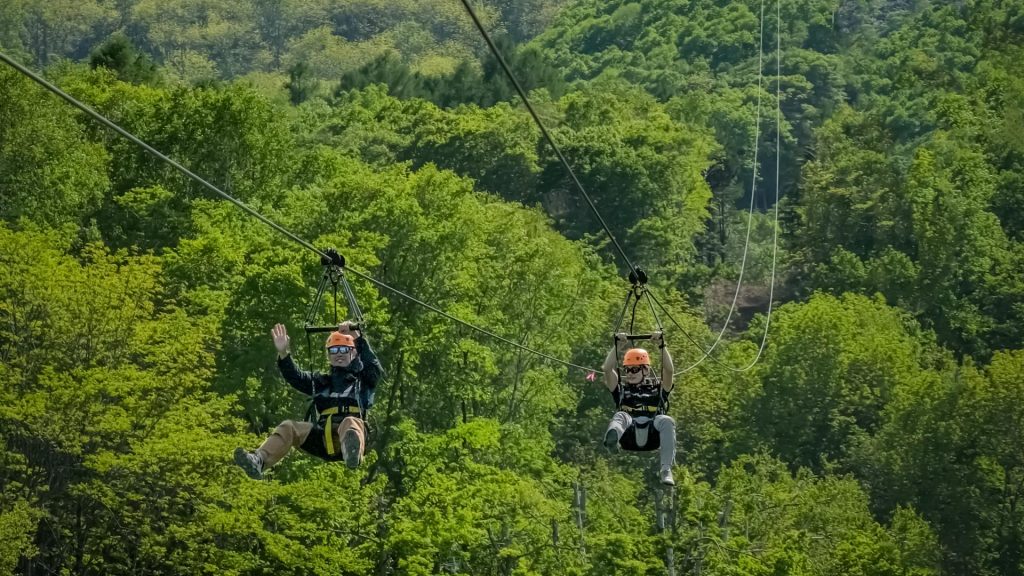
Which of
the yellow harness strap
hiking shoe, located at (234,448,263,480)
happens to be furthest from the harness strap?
hiking shoe, located at (234,448,263,480)

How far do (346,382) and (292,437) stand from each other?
0.84 metres

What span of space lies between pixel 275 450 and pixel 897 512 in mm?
54974

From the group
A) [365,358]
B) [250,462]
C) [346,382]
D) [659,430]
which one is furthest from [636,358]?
[250,462]

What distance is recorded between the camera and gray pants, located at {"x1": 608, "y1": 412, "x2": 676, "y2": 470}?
75.0ft

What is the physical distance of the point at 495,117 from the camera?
360 feet

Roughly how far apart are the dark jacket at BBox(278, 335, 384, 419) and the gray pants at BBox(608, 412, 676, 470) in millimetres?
3365

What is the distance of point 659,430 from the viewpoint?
23266 millimetres

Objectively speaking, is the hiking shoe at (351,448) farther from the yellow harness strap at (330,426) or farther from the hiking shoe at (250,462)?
the hiking shoe at (250,462)

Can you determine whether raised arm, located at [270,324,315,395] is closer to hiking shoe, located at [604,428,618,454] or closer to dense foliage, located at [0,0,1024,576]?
hiking shoe, located at [604,428,618,454]

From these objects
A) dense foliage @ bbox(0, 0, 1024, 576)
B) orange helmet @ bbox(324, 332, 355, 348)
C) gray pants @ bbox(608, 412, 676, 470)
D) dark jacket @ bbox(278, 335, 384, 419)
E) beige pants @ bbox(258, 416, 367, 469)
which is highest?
orange helmet @ bbox(324, 332, 355, 348)

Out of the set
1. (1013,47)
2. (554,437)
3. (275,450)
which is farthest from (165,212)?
(1013,47)

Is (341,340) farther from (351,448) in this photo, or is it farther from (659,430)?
(659,430)

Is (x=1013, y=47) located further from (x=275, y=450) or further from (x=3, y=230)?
(x=275, y=450)

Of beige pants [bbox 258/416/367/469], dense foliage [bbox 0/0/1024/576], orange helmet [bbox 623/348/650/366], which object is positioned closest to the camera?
beige pants [bbox 258/416/367/469]
